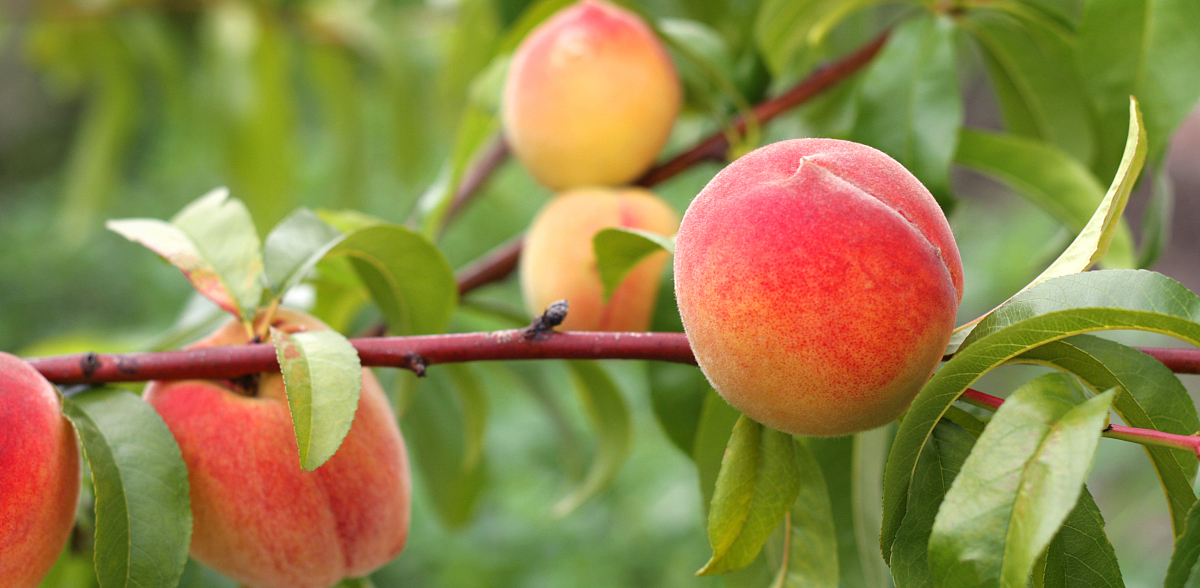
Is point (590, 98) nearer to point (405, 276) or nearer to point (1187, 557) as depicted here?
point (405, 276)

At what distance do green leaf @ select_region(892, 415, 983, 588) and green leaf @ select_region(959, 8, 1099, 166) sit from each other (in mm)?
375

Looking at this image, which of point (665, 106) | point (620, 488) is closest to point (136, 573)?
point (665, 106)

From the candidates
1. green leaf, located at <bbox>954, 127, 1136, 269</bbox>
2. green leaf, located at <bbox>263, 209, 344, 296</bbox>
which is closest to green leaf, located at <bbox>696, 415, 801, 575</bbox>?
green leaf, located at <bbox>263, 209, 344, 296</bbox>

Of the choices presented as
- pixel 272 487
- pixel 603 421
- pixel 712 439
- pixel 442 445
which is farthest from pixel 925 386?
pixel 442 445

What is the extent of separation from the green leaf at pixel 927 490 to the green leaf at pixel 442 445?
1.58 feet

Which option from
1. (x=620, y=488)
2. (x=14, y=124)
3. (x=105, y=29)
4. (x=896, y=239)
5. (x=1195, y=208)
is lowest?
(x=620, y=488)

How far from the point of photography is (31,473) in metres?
0.34

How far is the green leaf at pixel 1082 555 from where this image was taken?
0.30m

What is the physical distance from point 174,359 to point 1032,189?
0.50 m

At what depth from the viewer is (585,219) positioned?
582 mm

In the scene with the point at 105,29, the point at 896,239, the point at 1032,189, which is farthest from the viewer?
the point at 105,29

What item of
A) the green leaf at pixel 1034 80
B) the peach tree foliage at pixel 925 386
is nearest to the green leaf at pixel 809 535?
the peach tree foliage at pixel 925 386

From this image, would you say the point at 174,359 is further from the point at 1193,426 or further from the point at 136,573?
the point at 1193,426

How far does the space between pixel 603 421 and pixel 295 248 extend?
0.29 meters
